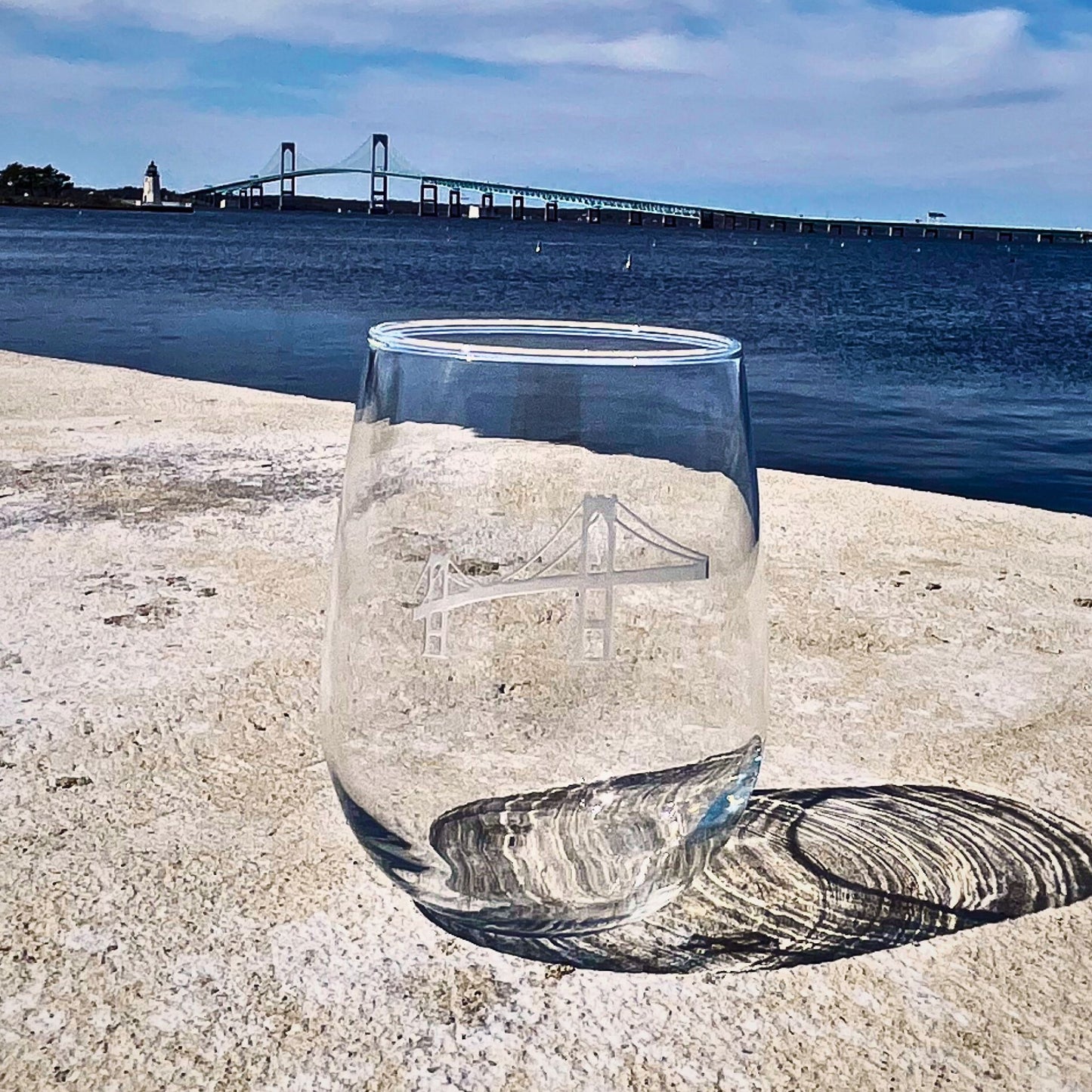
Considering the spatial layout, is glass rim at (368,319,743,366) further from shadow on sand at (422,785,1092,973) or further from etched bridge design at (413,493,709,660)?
shadow on sand at (422,785,1092,973)

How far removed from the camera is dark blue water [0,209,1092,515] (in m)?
9.46

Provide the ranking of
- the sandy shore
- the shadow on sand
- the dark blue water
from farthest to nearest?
the dark blue water, the shadow on sand, the sandy shore

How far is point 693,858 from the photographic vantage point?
4.75 feet

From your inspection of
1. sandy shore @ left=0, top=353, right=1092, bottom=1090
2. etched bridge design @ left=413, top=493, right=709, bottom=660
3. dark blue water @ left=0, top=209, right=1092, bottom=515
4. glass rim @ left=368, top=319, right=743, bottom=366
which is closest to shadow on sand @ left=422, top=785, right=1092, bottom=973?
sandy shore @ left=0, top=353, right=1092, bottom=1090

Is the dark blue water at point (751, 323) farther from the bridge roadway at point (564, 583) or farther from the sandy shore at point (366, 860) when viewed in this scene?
the bridge roadway at point (564, 583)

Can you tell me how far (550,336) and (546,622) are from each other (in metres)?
0.36

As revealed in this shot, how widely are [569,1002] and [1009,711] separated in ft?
3.64

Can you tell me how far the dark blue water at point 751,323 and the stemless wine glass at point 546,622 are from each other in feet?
20.2

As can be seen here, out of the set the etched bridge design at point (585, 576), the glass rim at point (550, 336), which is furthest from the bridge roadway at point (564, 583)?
the glass rim at point (550, 336)

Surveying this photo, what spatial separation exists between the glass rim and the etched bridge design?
15 centimetres

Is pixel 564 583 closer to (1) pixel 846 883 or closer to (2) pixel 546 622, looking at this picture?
(2) pixel 546 622

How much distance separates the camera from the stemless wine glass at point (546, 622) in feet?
4.46

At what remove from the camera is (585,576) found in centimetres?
141

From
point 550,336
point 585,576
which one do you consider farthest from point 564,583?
point 550,336
